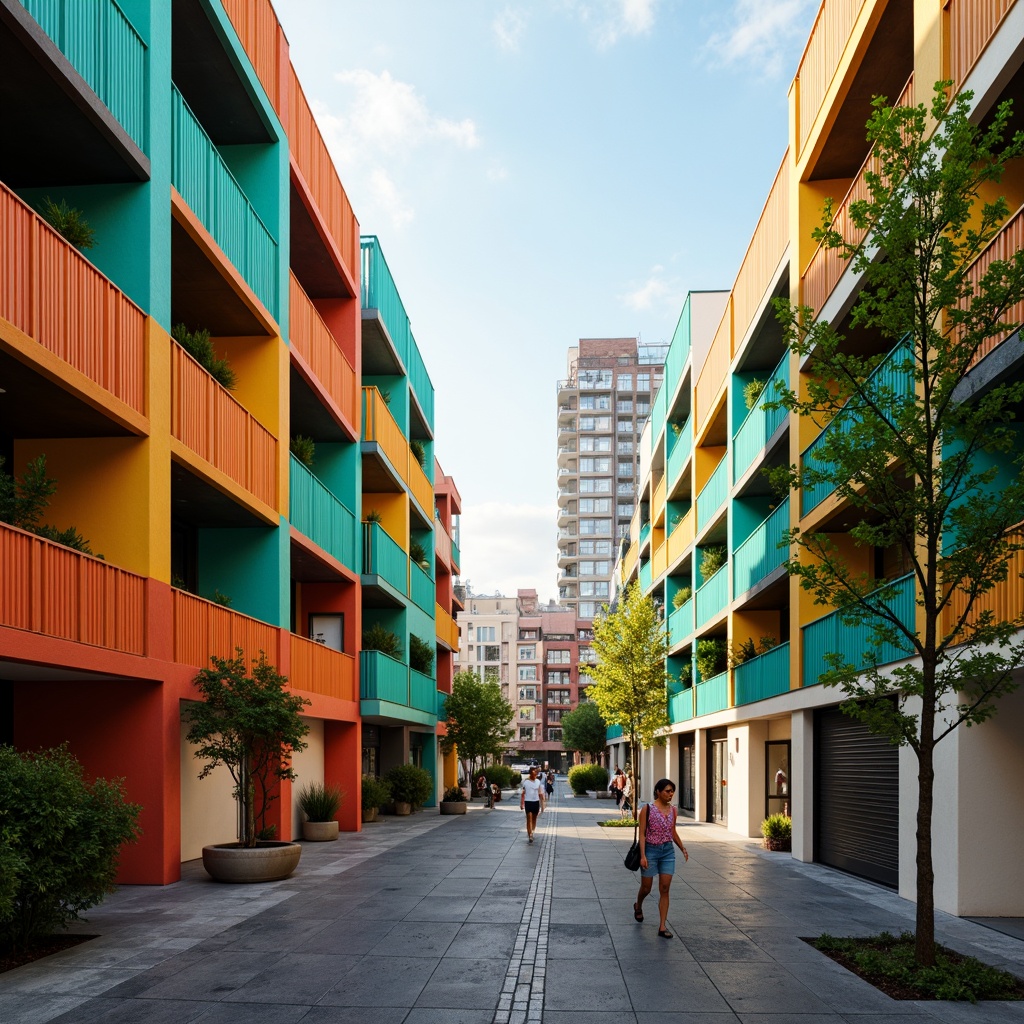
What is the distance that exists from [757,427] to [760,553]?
2900 mm

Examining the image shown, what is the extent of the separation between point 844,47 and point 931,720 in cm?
1276

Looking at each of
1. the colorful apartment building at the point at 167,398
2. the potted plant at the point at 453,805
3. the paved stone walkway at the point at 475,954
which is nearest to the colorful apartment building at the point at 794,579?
the paved stone walkway at the point at 475,954

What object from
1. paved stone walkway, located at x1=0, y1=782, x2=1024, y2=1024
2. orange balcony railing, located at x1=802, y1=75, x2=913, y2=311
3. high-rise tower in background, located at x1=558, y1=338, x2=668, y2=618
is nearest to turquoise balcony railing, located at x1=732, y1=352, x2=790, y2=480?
orange balcony railing, located at x1=802, y1=75, x2=913, y2=311

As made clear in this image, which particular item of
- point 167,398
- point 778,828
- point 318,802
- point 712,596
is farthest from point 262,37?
point 712,596

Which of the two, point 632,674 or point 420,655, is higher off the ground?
point 420,655

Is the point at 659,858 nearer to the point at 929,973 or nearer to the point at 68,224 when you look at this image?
the point at 929,973

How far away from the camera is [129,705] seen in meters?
14.1

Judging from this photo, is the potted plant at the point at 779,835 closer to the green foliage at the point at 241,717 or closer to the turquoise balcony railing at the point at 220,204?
the green foliage at the point at 241,717

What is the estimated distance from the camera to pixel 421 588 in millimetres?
35562

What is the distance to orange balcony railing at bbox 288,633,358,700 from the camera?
21.1m

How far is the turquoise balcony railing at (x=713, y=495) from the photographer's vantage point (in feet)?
94.9

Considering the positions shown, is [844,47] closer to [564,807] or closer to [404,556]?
[404,556]

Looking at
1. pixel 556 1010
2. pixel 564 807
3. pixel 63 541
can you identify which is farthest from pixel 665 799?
pixel 564 807

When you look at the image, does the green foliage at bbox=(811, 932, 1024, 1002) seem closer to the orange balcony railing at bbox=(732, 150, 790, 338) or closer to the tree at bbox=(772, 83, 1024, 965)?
the tree at bbox=(772, 83, 1024, 965)
